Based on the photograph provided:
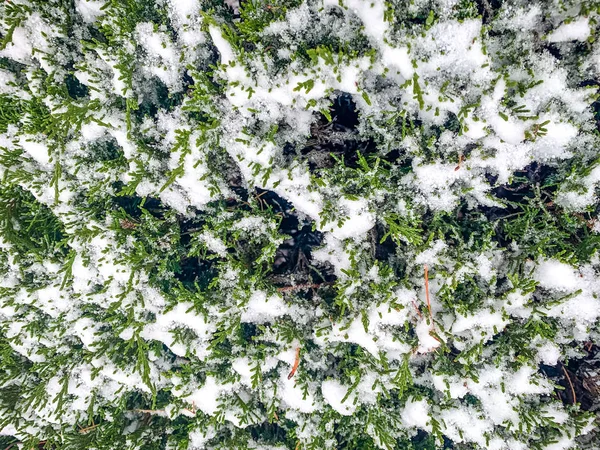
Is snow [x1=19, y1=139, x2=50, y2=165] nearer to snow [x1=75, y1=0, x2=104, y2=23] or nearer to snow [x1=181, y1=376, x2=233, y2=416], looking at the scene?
snow [x1=75, y1=0, x2=104, y2=23]

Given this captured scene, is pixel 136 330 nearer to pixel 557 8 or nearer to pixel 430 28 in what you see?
pixel 430 28

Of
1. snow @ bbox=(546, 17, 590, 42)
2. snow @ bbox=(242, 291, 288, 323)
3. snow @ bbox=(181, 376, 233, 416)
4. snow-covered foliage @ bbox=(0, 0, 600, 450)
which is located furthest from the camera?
snow @ bbox=(181, 376, 233, 416)

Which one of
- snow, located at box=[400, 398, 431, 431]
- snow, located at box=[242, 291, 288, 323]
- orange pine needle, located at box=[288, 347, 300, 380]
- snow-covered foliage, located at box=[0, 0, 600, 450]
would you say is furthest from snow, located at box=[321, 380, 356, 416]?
snow, located at box=[242, 291, 288, 323]

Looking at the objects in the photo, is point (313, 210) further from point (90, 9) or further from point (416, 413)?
point (90, 9)

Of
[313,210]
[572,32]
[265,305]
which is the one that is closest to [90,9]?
[313,210]

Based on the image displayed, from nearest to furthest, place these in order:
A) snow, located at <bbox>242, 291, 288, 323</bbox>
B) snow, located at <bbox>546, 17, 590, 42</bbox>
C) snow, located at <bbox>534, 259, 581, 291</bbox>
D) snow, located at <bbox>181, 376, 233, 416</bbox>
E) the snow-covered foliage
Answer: snow, located at <bbox>546, 17, 590, 42</bbox> → the snow-covered foliage → snow, located at <bbox>534, 259, 581, 291</bbox> → snow, located at <bbox>242, 291, 288, 323</bbox> → snow, located at <bbox>181, 376, 233, 416</bbox>

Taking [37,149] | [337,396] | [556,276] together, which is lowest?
[337,396]

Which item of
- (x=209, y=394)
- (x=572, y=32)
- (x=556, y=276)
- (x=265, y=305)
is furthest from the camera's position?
(x=209, y=394)

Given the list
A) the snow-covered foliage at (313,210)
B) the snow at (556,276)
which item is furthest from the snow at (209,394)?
the snow at (556,276)

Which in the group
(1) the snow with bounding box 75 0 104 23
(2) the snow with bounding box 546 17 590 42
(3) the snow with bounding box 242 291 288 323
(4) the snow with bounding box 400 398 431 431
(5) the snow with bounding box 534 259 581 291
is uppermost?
(1) the snow with bounding box 75 0 104 23

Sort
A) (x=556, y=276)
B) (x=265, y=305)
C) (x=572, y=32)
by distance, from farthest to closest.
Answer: (x=265, y=305) → (x=556, y=276) → (x=572, y=32)

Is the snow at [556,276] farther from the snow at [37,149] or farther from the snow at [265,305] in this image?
the snow at [37,149]
